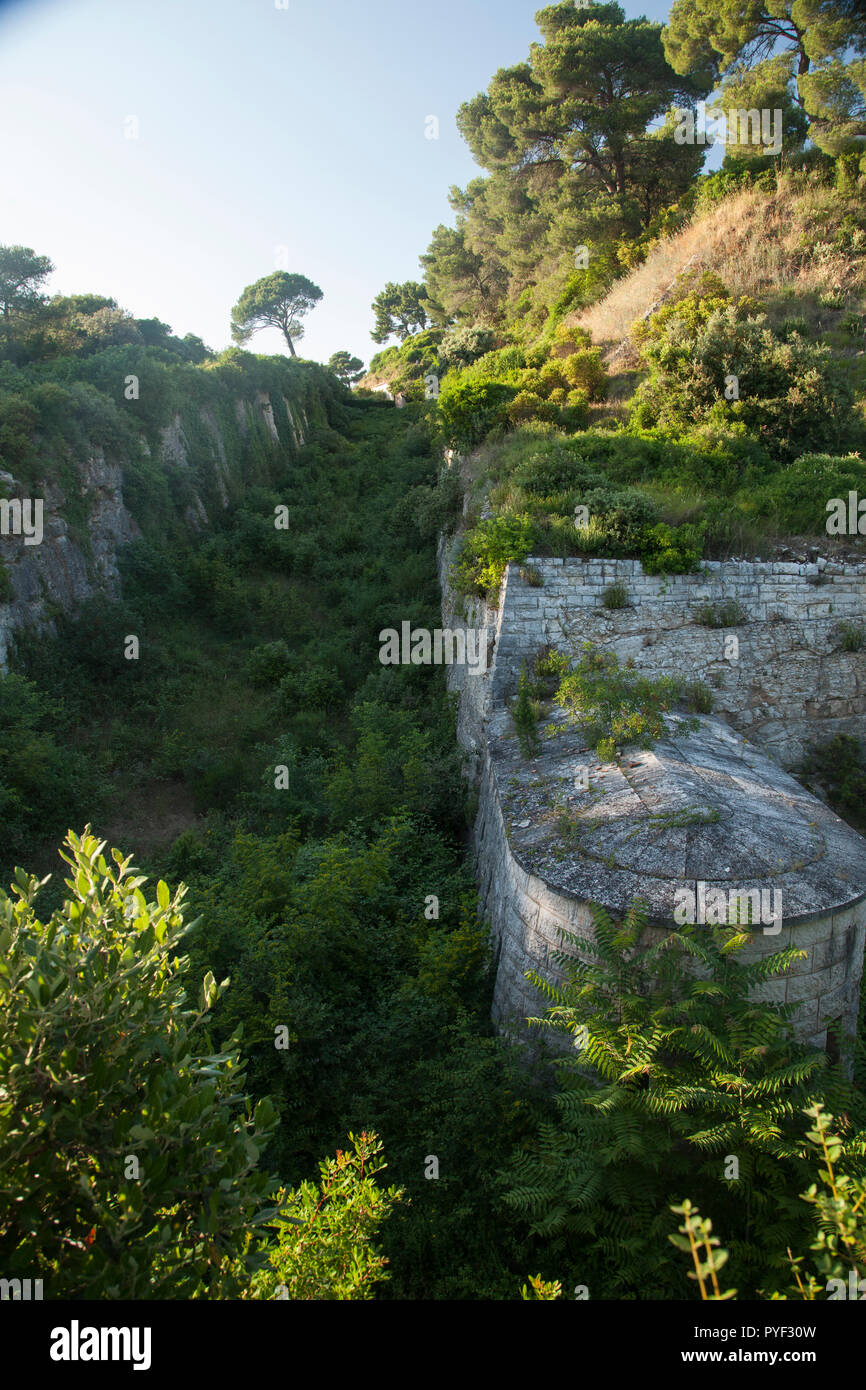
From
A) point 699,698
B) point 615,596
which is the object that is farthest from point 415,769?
point 699,698

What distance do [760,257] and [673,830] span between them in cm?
1690

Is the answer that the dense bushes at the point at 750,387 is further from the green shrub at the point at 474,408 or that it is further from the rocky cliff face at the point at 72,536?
the rocky cliff face at the point at 72,536

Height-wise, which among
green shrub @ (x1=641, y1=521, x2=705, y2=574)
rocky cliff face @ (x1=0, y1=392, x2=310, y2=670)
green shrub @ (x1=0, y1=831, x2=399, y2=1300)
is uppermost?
rocky cliff face @ (x1=0, y1=392, x2=310, y2=670)

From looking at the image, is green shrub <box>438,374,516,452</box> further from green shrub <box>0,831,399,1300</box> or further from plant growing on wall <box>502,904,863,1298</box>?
green shrub <box>0,831,399,1300</box>

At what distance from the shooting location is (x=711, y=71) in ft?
57.4

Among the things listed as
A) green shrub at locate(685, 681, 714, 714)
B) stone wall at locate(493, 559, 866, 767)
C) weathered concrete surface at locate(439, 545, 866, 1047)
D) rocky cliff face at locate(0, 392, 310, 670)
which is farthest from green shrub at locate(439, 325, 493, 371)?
weathered concrete surface at locate(439, 545, 866, 1047)

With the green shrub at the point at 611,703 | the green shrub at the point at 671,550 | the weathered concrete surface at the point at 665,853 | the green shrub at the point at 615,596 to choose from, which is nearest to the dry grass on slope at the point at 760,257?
the green shrub at the point at 671,550

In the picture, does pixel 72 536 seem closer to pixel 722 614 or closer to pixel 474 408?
pixel 474 408

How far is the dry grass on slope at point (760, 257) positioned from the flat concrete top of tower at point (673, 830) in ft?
39.0

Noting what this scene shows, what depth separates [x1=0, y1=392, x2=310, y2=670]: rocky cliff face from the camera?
37.8ft

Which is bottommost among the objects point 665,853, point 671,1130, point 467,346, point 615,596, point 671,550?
point 671,1130

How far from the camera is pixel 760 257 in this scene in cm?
1592

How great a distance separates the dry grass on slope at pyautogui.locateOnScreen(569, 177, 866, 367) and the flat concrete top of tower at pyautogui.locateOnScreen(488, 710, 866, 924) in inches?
468

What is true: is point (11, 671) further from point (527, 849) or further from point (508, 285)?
point (508, 285)
